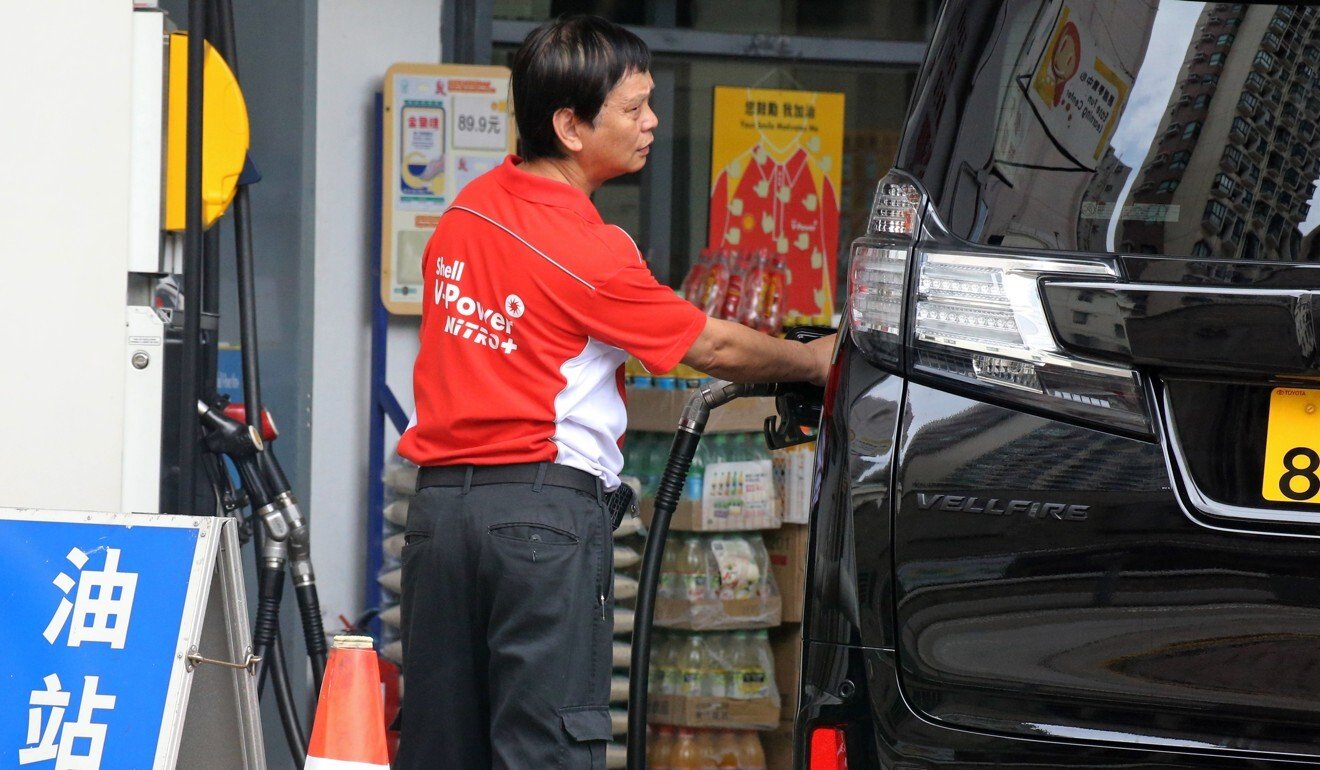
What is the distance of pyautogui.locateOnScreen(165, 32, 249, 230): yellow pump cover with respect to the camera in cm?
304

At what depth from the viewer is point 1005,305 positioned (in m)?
1.89

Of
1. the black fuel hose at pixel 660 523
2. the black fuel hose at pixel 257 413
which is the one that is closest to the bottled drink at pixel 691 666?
the black fuel hose at pixel 257 413

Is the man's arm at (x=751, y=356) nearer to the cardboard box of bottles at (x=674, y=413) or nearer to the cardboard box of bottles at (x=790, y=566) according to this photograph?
the cardboard box of bottles at (x=674, y=413)

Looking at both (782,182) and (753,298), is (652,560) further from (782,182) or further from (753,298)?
(782,182)

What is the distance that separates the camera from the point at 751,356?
266 cm

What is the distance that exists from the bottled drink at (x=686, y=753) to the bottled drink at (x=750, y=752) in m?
0.14

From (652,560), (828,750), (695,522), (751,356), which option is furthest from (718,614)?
(828,750)

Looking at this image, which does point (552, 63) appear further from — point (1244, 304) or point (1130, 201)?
point (1244, 304)

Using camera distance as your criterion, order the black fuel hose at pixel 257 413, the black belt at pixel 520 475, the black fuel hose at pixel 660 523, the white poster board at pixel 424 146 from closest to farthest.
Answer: the black belt at pixel 520 475 → the black fuel hose at pixel 660 523 → the black fuel hose at pixel 257 413 → the white poster board at pixel 424 146

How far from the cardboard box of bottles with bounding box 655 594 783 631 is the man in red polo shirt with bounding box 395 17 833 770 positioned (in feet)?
6.54

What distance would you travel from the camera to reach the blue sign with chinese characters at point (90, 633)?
Answer: 2.56 m

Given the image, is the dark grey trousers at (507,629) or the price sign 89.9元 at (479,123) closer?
the dark grey trousers at (507,629)

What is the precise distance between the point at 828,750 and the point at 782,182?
425 cm

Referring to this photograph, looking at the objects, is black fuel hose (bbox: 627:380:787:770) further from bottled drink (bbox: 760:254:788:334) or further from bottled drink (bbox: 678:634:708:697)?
bottled drink (bbox: 760:254:788:334)
